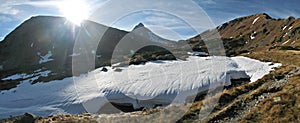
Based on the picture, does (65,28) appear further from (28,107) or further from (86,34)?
→ (28,107)

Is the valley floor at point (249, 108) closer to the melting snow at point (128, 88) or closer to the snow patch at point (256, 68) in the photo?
the melting snow at point (128, 88)

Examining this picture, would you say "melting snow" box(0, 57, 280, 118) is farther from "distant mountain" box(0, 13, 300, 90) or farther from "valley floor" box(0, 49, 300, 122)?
"distant mountain" box(0, 13, 300, 90)

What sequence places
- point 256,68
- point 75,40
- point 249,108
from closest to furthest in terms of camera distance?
1. point 249,108
2. point 256,68
3. point 75,40

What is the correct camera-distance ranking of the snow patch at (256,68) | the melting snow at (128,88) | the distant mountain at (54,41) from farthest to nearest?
the distant mountain at (54,41)
the snow patch at (256,68)
the melting snow at (128,88)

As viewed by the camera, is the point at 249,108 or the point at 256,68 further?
the point at 256,68

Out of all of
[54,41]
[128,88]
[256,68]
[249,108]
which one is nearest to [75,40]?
[54,41]

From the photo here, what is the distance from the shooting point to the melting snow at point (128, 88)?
28.6 meters

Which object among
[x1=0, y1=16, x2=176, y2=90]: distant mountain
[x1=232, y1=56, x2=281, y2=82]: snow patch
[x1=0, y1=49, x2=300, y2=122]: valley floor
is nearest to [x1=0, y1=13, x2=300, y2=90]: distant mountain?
[x1=0, y1=16, x2=176, y2=90]: distant mountain

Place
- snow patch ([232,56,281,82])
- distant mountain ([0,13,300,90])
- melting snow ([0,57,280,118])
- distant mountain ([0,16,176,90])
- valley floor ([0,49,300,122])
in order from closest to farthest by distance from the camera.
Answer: valley floor ([0,49,300,122]), melting snow ([0,57,280,118]), snow patch ([232,56,281,82]), distant mountain ([0,13,300,90]), distant mountain ([0,16,176,90])

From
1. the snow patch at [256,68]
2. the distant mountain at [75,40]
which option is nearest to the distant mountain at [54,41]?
the distant mountain at [75,40]

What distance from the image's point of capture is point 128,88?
3116cm

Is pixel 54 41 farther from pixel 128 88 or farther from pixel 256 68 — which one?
pixel 256 68

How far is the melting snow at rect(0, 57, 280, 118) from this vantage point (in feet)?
93.7

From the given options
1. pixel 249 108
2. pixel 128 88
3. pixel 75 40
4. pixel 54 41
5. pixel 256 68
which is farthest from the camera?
pixel 75 40
